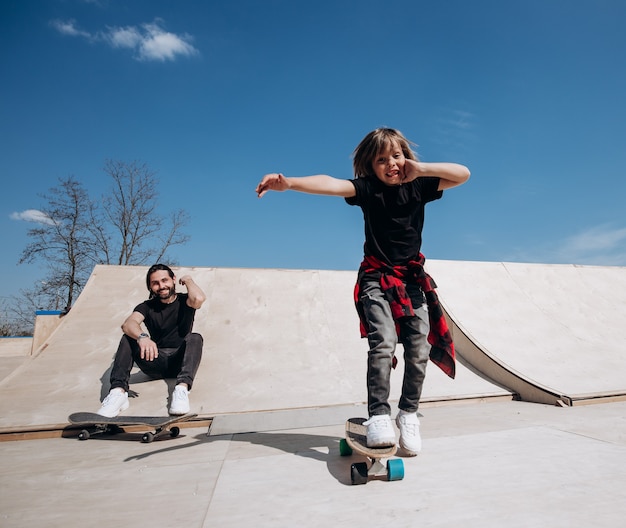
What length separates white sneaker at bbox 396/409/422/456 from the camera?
76.6 inches

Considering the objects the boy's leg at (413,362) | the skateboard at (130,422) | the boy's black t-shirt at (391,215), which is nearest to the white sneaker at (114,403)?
the skateboard at (130,422)

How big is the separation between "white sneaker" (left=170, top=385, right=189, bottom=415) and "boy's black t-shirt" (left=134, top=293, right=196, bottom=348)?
0.59 metres

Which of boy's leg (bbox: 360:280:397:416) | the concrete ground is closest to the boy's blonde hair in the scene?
boy's leg (bbox: 360:280:397:416)

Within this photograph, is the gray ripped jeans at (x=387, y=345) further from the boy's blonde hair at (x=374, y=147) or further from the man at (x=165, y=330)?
the man at (x=165, y=330)

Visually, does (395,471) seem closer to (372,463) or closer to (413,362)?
(372,463)

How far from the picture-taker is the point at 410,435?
1.98 m

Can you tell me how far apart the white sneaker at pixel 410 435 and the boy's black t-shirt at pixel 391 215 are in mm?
802

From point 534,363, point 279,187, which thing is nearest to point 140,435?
point 279,187

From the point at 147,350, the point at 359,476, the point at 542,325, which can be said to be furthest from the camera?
the point at 542,325

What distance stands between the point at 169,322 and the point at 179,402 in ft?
2.72

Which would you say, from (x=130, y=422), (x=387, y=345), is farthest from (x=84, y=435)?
(x=387, y=345)

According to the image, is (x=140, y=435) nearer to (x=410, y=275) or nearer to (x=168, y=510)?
(x=168, y=510)

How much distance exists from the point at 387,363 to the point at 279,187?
3.34ft

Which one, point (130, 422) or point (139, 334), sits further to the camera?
point (139, 334)
